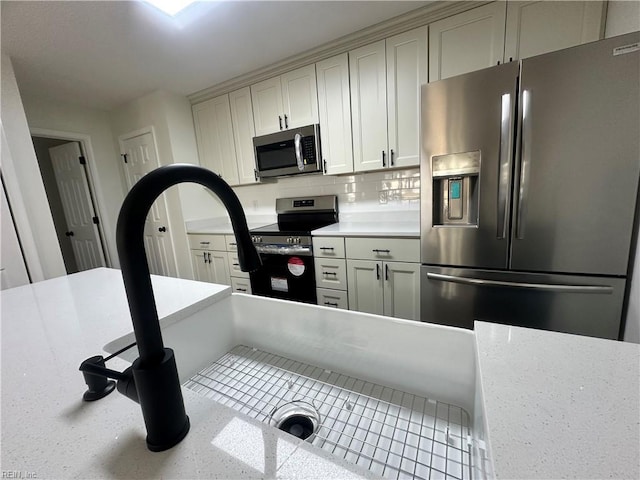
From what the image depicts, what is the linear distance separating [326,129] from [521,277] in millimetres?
1860

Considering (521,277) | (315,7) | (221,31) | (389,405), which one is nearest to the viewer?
(389,405)

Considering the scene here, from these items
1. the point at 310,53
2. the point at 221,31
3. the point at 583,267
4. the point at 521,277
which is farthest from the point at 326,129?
the point at 583,267

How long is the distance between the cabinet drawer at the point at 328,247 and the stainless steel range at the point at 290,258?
0.19ft

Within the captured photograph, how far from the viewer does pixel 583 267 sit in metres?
1.40

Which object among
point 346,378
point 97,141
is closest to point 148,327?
point 346,378

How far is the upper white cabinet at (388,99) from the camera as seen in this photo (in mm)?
2078

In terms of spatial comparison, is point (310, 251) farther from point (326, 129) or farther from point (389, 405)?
point (389, 405)

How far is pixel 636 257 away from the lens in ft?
4.21

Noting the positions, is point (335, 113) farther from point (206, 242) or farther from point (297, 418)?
point (297, 418)

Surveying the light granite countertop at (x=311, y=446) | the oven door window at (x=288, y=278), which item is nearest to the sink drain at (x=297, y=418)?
the light granite countertop at (x=311, y=446)

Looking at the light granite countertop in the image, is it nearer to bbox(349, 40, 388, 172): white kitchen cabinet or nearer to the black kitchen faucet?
the black kitchen faucet

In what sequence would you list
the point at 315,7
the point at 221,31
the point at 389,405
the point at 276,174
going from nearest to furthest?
the point at 389,405, the point at 315,7, the point at 221,31, the point at 276,174

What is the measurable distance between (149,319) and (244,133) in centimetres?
291

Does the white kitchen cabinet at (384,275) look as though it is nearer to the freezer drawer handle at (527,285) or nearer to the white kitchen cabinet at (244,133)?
the freezer drawer handle at (527,285)
